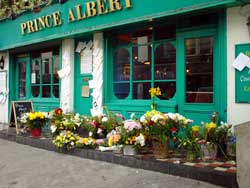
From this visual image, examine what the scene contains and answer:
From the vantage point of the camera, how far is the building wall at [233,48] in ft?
18.5

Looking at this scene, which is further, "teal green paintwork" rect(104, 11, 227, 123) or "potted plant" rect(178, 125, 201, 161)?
"teal green paintwork" rect(104, 11, 227, 123)

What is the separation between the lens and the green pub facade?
5.89 meters

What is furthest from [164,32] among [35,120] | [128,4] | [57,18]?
[35,120]

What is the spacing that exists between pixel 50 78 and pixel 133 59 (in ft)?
11.2

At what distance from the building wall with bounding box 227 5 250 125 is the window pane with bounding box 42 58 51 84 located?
6038mm

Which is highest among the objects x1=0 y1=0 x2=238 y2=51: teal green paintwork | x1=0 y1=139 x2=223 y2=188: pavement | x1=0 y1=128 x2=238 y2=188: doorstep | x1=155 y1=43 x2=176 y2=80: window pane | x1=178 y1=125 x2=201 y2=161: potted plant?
Result: x1=0 y1=0 x2=238 y2=51: teal green paintwork

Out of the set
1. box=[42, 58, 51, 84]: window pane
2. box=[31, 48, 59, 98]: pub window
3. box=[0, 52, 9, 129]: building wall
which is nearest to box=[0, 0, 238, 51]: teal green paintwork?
box=[0, 52, 9, 129]: building wall

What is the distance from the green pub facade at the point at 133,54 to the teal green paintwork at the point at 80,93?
0.09ft

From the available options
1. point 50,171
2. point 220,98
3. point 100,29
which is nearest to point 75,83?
point 100,29

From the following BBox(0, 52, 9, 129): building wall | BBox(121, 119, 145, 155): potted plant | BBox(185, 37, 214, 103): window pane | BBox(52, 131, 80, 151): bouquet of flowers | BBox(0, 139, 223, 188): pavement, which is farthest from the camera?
BBox(0, 52, 9, 129): building wall

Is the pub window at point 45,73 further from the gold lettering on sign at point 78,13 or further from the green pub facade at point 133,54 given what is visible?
the gold lettering on sign at point 78,13

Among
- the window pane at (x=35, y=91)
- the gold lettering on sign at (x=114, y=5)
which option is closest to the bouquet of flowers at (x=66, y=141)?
the gold lettering on sign at (x=114, y=5)

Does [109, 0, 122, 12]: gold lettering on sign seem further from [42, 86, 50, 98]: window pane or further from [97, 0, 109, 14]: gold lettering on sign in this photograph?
[42, 86, 50, 98]: window pane

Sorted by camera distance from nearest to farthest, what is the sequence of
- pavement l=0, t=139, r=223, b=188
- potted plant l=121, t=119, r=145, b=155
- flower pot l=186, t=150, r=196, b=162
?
1. pavement l=0, t=139, r=223, b=188
2. flower pot l=186, t=150, r=196, b=162
3. potted plant l=121, t=119, r=145, b=155
